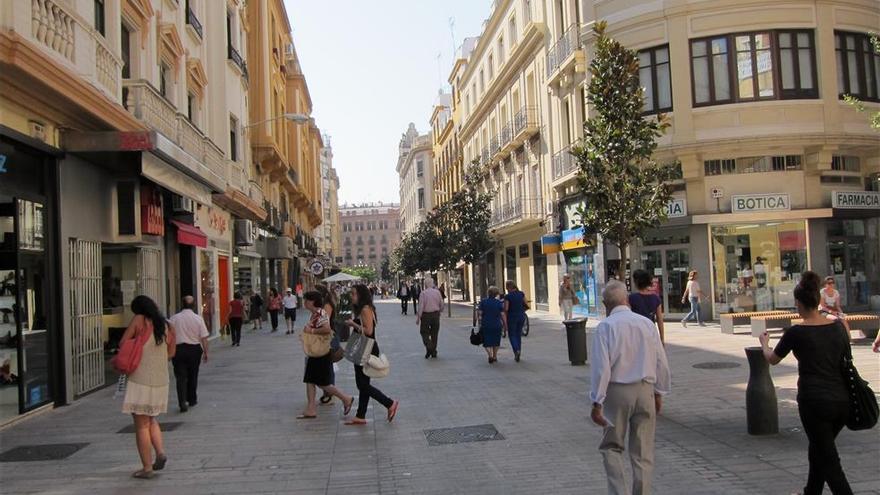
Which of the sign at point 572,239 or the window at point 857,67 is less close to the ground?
the window at point 857,67

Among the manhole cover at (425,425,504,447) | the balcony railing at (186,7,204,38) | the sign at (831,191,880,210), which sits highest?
the balcony railing at (186,7,204,38)

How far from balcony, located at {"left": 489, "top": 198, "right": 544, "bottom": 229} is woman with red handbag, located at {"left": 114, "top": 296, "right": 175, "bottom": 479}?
87.2ft

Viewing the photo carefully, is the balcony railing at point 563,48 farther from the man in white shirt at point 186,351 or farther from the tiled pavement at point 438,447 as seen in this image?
the man in white shirt at point 186,351

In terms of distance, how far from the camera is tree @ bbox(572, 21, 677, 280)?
10211 millimetres

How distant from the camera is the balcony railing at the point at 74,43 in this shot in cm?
922

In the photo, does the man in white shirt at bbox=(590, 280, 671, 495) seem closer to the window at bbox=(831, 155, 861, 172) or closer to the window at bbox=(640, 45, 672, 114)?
the window at bbox=(640, 45, 672, 114)

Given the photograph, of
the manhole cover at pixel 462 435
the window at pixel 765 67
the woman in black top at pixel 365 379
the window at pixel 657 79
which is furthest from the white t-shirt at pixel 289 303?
the manhole cover at pixel 462 435

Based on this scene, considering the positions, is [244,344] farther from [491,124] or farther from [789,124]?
[491,124]

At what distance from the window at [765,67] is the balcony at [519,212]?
37.9 ft

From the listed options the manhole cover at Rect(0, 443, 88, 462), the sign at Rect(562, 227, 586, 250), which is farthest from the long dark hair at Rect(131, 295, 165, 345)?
the sign at Rect(562, 227, 586, 250)

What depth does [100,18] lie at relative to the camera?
13109 mm

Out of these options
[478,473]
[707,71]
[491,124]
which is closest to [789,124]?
[707,71]

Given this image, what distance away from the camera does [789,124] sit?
71.1 ft

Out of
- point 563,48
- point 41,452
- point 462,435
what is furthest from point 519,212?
point 41,452
